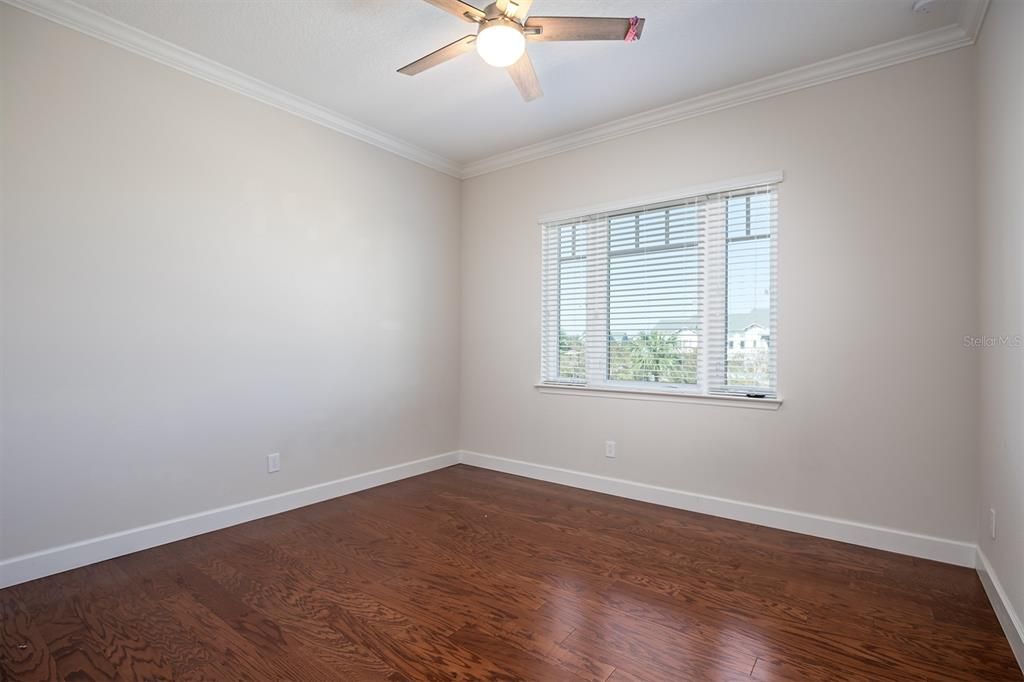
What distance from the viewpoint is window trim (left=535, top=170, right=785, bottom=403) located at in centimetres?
324

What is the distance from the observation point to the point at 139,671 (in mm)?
1771

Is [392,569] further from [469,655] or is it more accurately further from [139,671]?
[139,671]

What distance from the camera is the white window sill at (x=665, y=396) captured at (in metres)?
3.24

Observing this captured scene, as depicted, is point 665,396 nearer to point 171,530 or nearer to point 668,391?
point 668,391

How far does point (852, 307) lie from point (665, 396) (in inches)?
50.1

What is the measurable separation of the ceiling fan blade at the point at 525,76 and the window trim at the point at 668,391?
1.31 m

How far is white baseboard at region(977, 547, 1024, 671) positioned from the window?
4.16ft

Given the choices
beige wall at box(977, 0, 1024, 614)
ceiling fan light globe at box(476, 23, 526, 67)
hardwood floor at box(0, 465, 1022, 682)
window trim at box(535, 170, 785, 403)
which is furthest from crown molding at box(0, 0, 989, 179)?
hardwood floor at box(0, 465, 1022, 682)

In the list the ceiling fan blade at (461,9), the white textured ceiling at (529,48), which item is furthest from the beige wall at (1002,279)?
the ceiling fan blade at (461,9)

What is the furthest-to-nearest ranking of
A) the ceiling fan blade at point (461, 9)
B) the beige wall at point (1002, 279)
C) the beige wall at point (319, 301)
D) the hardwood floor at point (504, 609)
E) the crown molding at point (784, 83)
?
the crown molding at point (784, 83) < the beige wall at point (319, 301) < the ceiling fan blade at point (461, 9) < the beige wall at point (1002, 279) < the hardwood floor at point (504, 609)

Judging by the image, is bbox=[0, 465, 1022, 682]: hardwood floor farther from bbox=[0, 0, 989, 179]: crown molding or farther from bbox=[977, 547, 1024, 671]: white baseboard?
bbox=[0, 0, 989, 179]: crown molding

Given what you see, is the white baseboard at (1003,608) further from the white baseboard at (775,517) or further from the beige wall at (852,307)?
the beige wall at (852,307)

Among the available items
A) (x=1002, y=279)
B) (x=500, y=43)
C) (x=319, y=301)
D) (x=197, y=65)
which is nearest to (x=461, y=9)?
(x=500, y=43)

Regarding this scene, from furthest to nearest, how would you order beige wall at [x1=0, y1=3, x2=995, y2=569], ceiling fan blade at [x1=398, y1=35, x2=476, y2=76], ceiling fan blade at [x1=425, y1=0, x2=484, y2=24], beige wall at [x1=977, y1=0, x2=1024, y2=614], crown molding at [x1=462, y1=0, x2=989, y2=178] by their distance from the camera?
crown molding at [x1=462, y1=0, x2=989, y2=178], beige wall at [x1=0, y1=3, x2=995, y2=569], ceiling fan blade at [x1=398, y1=35, x2=476, y2=76], ceiling fan blade at [x1=425, y1=0, x2=484, y2=24], beige wall at [x1=977, y1=0, x2=1024, y2=614]
